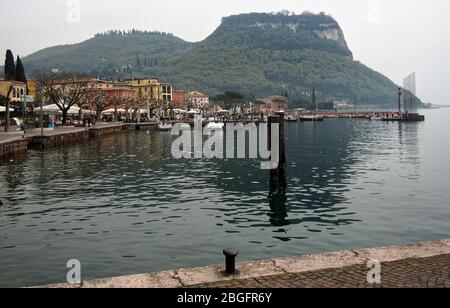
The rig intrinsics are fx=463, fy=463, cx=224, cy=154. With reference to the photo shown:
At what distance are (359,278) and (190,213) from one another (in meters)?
13.5

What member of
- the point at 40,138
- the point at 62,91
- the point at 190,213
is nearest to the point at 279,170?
the point at 190,213

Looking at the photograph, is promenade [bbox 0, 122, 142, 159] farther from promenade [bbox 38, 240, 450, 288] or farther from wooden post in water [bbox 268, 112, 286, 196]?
promenade [bbox 38, 240, 450, 288]

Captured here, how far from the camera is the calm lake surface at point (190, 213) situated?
1553 cm

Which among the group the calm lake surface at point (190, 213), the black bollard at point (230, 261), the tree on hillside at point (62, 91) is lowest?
the calm lake surface at point (190, 213)

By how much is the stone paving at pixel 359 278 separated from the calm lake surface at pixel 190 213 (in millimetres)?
5695

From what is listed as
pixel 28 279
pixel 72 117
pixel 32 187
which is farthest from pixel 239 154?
pixel 72 117

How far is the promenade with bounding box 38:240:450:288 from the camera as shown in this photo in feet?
29.5

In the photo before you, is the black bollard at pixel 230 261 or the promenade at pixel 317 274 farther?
the black bollard at pixel 230 261

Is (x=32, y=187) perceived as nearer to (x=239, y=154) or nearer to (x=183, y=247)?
(x=183, y=247)

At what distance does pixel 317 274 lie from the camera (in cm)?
954

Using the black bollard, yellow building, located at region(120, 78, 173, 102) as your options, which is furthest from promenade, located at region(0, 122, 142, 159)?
yellow building, located at region(120, 78, 173, 102)

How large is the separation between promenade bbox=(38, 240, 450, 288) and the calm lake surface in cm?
459

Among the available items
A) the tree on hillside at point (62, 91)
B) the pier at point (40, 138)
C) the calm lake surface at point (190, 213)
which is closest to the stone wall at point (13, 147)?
the pier at point (40, 138)

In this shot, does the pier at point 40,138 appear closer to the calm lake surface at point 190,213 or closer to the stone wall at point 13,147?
the stone wall at point 13,147
